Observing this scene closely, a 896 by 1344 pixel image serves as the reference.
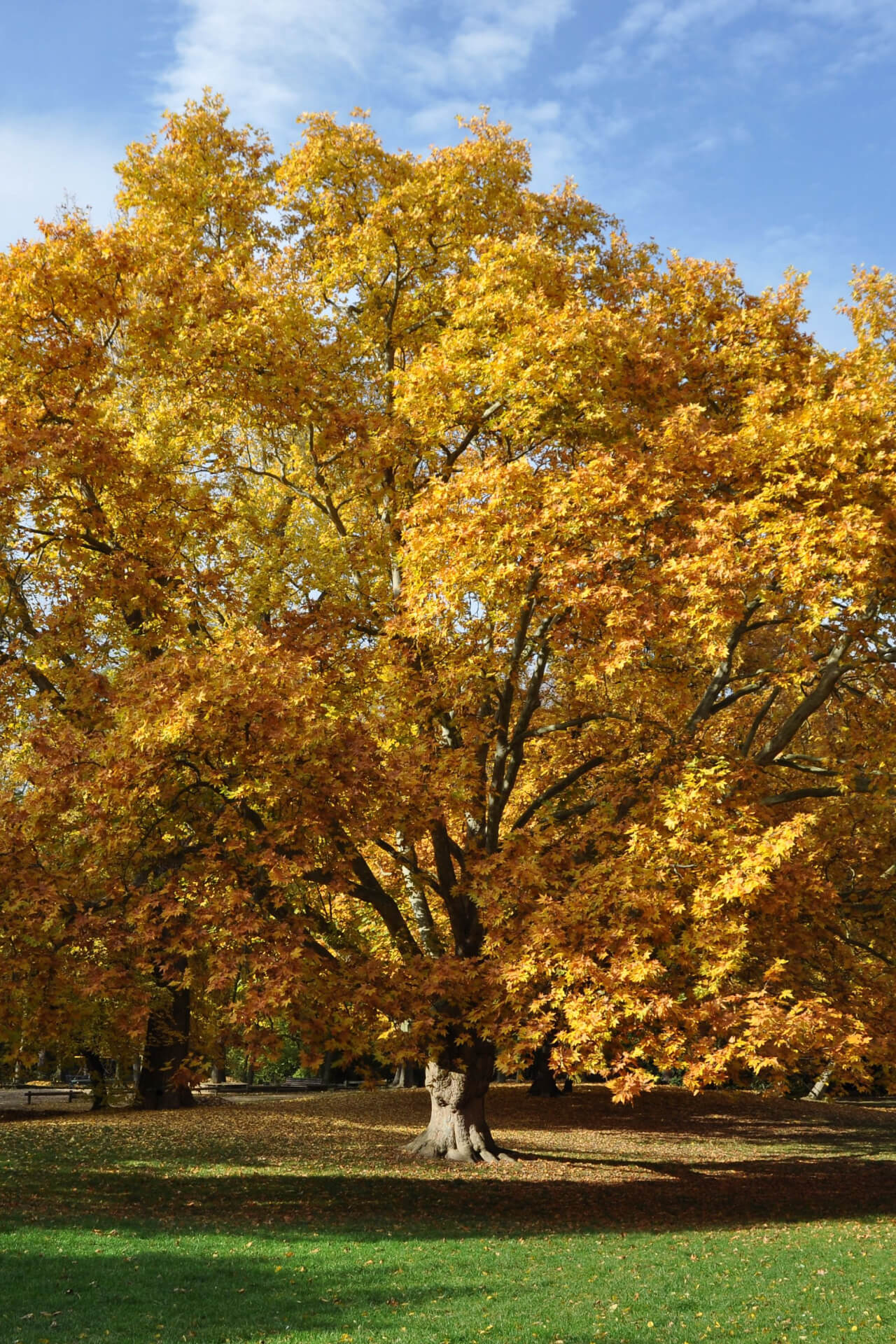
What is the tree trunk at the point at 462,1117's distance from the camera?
16703 mm

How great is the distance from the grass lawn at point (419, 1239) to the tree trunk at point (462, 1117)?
62 centimetres

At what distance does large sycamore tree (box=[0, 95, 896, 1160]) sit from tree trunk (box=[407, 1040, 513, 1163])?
78 mm

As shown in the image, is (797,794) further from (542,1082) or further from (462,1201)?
(542,1082)

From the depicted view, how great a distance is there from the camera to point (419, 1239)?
11250 mm

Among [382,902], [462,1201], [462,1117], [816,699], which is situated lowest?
[462,1201]

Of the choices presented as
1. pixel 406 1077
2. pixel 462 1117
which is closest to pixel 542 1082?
pixel 406 1077

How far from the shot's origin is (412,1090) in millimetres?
32344

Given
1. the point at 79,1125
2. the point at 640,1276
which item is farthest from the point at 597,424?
the point at 79,1125

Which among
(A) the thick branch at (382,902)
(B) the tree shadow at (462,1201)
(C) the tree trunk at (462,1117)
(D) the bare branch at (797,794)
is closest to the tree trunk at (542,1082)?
(B) the tree shadow at (462,1201)

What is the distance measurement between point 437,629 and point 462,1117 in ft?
28.2

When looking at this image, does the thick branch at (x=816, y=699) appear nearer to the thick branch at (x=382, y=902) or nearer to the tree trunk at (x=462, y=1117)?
the thick branch at (x=382, y=902)

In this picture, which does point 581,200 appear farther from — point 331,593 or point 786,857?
point 786,857

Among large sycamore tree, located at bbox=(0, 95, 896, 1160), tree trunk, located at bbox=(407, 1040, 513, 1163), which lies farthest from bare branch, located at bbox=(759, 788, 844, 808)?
tree trunk, located at bbox=(407, 1040, 513, 1163)

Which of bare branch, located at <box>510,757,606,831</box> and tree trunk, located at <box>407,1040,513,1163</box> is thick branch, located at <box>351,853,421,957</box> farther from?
tree trunk, located at <box>407,1040,513,1163</box>
